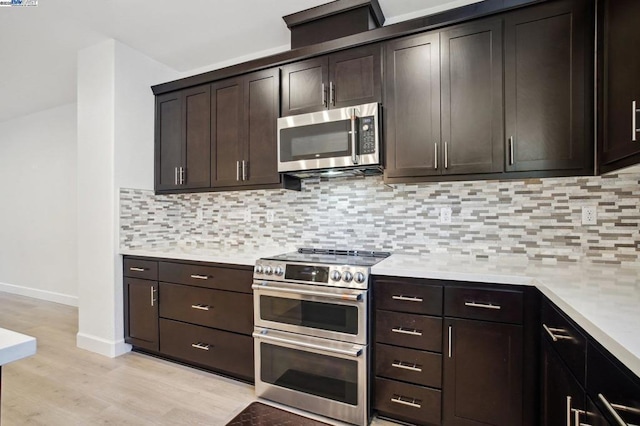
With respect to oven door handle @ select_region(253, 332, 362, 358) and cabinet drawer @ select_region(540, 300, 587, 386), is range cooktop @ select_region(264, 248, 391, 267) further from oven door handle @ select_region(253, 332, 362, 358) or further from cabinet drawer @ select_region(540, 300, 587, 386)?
cabinet drawer @ select_region(540, 300, 587, 386)

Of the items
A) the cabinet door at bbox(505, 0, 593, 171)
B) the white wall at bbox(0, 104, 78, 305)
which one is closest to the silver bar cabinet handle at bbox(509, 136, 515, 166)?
the cabinet door at bbox(505, 0, 593, 171)

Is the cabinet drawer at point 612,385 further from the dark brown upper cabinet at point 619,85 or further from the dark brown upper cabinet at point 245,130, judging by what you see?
the dark brown upper cabinet at point 245,130

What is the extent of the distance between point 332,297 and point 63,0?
113 inches

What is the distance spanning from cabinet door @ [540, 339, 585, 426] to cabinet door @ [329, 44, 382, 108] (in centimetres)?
177

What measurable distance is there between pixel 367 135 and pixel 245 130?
1135 mm

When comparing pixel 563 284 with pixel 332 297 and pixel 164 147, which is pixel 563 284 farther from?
pixel 164 147

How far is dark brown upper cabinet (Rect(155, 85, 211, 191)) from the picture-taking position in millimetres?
2979

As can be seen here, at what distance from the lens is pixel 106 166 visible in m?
2.91

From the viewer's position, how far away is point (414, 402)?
5.94 ft

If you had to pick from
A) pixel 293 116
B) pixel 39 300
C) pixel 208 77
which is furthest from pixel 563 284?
pixel 39 300

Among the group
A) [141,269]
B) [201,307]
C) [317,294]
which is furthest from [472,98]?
[141,269]

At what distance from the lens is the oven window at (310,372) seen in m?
1.92

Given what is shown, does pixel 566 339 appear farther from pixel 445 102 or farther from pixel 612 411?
pixel 445 102

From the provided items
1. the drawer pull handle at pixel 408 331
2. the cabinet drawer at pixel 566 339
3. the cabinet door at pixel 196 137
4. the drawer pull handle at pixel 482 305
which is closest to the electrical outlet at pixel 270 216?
the cabinet door at pixel 196 137
